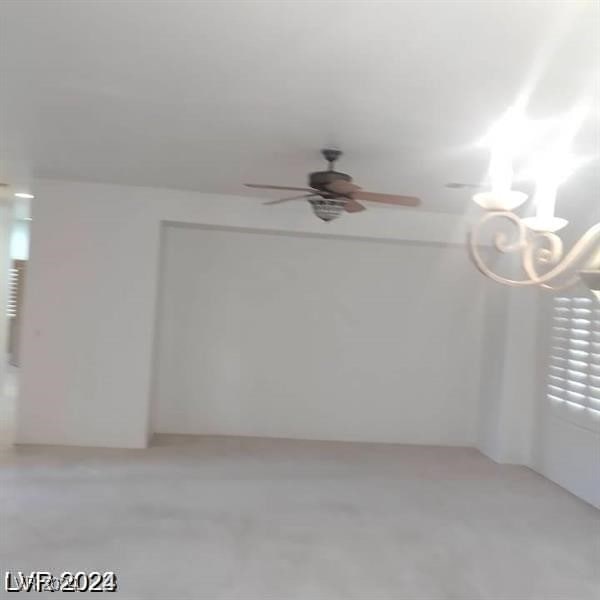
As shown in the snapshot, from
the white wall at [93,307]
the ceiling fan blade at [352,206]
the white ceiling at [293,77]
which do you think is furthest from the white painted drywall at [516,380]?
the white wall at [93,307]

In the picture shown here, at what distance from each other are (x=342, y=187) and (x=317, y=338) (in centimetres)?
259

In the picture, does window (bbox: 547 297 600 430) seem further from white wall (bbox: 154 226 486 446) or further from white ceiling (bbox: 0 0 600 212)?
white ceiling (bbox: 0 0 600 212)

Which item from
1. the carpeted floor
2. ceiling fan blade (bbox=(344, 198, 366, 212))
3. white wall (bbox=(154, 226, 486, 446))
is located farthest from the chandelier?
white wall (bbox=(154, 226, 486, 446))

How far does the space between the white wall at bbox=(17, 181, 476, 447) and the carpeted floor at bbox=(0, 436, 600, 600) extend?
28cm

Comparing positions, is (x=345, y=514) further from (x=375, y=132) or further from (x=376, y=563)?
(x=375, y=132)

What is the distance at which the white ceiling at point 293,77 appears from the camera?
5.76 ft

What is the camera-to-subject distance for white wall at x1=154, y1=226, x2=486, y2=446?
17.4ft

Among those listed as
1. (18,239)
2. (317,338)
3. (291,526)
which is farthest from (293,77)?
(18,239)

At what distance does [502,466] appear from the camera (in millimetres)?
4934

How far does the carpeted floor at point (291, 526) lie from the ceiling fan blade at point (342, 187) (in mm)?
1897

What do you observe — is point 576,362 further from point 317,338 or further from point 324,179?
point 324,179

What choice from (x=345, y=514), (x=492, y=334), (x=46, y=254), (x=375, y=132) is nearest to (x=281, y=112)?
(x=375, y=132)

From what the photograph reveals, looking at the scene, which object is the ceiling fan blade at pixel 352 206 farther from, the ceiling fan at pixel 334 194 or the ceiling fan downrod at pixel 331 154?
the ceiling fan downrod at pixel 331 154

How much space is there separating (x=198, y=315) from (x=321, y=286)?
116 cm
